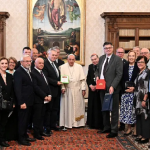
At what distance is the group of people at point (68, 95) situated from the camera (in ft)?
16.5

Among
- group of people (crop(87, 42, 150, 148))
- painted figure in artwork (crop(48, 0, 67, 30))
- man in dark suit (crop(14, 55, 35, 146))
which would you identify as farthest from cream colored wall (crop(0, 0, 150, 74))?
man in dark suit (crop(14, 55, 35, 146))

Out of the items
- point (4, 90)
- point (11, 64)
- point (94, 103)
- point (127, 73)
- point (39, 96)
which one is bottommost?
point (94, 103)

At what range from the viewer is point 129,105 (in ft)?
18.5

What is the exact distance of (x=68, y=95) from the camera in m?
6.52

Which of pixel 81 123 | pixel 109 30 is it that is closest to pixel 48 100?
pixel 81 123

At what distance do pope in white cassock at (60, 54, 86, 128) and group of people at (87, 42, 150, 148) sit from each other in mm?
403

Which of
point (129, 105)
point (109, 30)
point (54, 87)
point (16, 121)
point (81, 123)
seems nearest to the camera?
point (16, 121)

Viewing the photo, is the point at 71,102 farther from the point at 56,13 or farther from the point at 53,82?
the point at 56,13

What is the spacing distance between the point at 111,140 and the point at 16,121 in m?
1.90

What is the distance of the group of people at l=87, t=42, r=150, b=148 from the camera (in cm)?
510

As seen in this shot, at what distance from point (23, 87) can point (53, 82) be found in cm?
115

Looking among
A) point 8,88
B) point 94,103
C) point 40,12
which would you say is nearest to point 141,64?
point 94,103

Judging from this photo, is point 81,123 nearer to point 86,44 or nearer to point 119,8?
point 86,44

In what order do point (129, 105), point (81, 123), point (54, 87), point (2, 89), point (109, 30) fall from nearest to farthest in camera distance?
point (2, 89), point (129, 105), point (54, 87), point (81, 123), point (109, 30)
